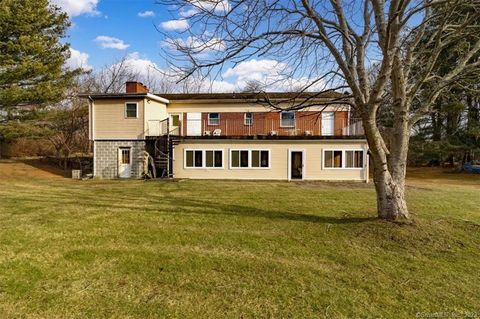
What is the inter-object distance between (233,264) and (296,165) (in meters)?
16.1

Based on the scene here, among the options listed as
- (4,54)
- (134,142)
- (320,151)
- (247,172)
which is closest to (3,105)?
(4,54)

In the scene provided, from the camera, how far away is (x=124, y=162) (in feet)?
67.3

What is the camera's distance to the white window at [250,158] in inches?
793

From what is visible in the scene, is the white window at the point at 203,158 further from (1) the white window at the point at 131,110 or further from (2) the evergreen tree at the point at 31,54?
(2) the evergreen tree at the point at 31,54

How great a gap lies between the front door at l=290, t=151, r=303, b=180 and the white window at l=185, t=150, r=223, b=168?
4340 mm

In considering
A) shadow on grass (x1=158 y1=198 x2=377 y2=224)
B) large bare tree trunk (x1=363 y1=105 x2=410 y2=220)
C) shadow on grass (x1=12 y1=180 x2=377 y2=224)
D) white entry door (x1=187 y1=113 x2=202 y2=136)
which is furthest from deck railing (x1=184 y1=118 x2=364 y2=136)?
large bare tree trunk (x1=363 y1=105 x2=410 y2=220)

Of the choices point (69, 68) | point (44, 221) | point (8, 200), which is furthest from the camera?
point (69, 68)

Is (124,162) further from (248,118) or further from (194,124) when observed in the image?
(248,118)

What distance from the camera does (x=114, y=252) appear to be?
554 centimetres

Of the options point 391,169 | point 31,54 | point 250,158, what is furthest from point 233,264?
point 31,54

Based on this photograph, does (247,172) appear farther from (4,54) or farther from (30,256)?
(4,54)

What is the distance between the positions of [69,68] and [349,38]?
22.9 metres

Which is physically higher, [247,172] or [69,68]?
[69,68]

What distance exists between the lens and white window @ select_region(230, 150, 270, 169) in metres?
20.1
